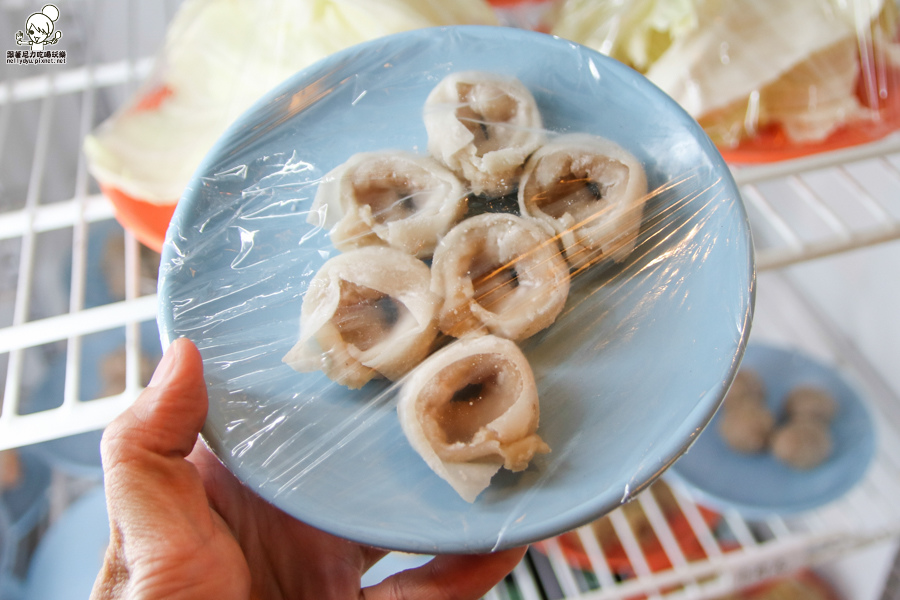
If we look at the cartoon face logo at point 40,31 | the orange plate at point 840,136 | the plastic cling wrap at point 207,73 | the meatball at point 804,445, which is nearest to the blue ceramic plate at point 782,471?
the meatball at point 804,445

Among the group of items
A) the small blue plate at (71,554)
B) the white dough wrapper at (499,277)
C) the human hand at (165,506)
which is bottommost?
the small blue plate at (71,554)

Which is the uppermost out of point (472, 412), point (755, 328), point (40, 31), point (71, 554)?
point (40, 31)

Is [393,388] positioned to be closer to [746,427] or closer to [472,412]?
[472,412]

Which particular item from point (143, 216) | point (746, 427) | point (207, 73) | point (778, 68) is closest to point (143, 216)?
point (143, 216)

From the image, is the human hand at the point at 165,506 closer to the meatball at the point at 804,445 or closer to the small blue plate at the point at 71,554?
the small blue plate at the point at 71,554

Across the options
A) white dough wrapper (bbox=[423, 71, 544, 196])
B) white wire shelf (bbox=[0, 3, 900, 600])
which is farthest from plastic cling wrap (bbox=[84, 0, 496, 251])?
white dough wrapper (bbox=[423, 71, 544, 196])

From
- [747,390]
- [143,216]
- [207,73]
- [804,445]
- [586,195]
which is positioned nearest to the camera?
[586,195]

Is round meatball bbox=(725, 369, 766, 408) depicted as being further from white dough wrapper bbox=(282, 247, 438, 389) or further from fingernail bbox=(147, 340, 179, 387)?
fingernail bbox=(147, 340, 179, 387)
